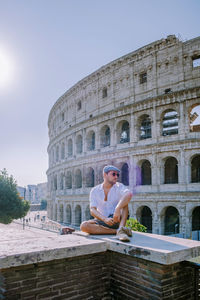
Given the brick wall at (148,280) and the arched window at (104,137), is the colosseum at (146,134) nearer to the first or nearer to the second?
the arched window at (104,137)

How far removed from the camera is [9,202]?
2569 centimetres

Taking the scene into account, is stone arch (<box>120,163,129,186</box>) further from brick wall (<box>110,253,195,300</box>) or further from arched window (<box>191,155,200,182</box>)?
brick wall (<box>110,253,195,300</box>)

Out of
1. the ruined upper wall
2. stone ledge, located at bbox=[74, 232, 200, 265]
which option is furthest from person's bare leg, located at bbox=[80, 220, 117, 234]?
the ruined upper wall

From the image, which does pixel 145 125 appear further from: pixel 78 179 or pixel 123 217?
pixel 123 217

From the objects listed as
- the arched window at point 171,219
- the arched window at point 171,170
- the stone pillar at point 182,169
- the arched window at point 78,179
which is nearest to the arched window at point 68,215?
the arched window at point 78,179

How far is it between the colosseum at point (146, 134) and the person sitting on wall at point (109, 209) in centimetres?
1401

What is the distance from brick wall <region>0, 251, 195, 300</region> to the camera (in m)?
2.65

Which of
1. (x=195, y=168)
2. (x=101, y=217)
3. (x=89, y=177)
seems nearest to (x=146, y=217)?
(x=195, y=168)

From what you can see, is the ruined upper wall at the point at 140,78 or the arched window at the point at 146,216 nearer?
the ruined upper wall at the point at 140,78

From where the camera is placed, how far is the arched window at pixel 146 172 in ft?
69.4

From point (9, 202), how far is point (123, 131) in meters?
14.0

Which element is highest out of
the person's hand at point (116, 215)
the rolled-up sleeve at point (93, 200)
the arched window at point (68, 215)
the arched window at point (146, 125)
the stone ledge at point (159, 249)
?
the arched window at point (146, 125)

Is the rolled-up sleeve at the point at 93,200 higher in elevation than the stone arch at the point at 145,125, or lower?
lower

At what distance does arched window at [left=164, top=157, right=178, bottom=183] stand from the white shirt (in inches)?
670
